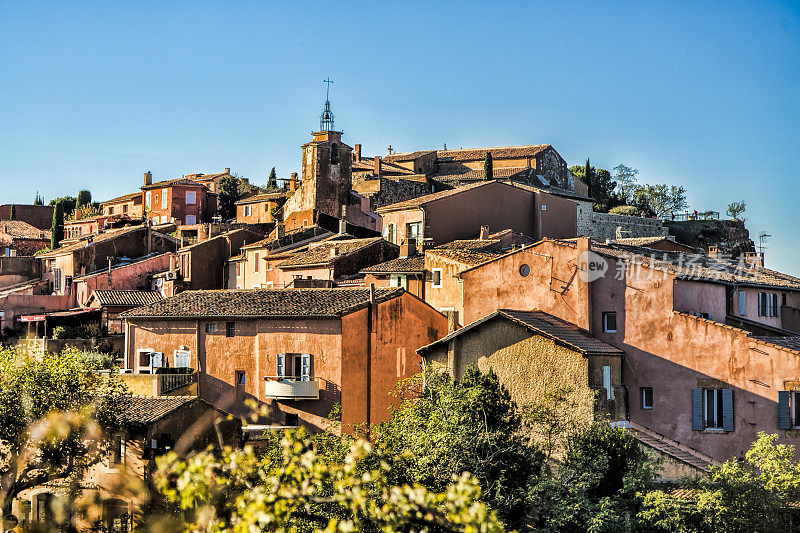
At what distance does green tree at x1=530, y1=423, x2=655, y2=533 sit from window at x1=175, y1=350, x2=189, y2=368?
1824 centimetres

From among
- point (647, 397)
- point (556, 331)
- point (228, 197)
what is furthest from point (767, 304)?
point (228, 197)

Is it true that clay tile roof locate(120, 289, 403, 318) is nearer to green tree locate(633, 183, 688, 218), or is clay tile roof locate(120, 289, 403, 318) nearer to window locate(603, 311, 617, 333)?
window locate(603, 311, 617, 333)

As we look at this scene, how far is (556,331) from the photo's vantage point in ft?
93.7

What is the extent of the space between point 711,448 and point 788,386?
2937 millimetres

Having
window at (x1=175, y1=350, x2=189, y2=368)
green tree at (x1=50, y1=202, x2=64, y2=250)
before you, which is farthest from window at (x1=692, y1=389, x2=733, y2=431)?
green tree at (x1=50, y1=202, x2=64, y2=250)

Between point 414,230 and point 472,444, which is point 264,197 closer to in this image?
point 414,230

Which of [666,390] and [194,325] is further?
[194,325]

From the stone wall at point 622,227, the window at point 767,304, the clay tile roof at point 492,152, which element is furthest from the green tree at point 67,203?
the window at point 767,304

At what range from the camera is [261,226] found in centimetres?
6519

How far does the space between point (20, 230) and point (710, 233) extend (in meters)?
59.8

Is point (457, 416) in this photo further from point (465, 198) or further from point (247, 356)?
point (465, 198)

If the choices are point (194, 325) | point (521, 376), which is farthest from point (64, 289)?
point (521, 376)

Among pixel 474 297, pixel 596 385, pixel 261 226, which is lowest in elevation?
pixel 596 385

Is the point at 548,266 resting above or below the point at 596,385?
above
